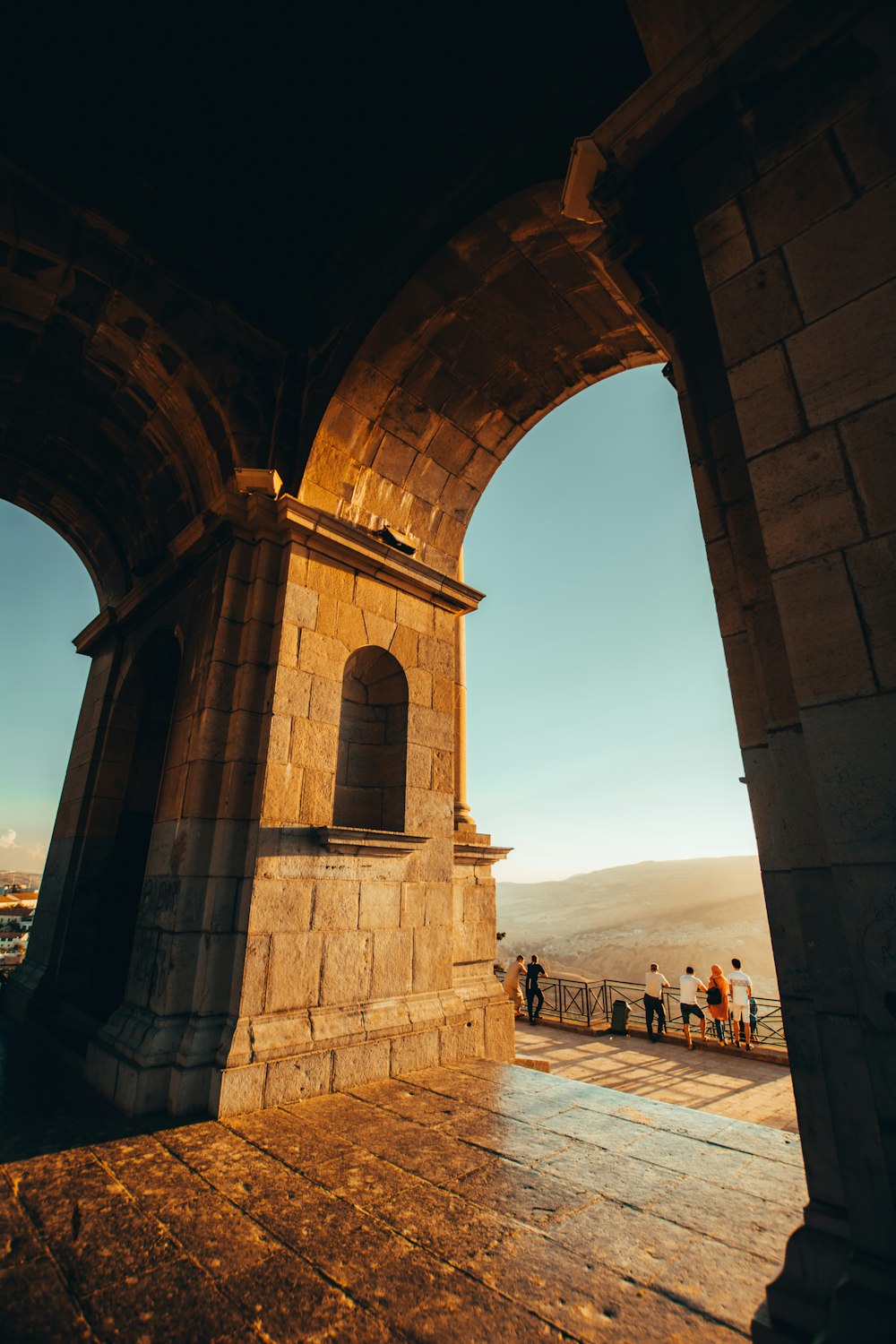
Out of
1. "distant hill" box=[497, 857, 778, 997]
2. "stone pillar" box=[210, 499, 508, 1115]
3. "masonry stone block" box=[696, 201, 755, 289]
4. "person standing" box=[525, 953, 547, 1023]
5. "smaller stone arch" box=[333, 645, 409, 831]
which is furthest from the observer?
"distant hill" box=[497, 857, 778, 997]

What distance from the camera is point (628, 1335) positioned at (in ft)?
7.17

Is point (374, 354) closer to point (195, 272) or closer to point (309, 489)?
Answer: point (309, 489)

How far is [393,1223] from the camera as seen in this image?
116 inches

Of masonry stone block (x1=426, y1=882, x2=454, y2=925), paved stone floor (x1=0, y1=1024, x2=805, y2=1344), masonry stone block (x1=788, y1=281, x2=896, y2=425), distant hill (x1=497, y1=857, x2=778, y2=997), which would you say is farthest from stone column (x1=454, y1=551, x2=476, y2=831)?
distant hill (x1=497, y1=857, x2=778, y2=997)

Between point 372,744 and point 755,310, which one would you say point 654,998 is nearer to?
point 372,744

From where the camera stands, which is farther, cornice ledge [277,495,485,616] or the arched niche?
the arched niche

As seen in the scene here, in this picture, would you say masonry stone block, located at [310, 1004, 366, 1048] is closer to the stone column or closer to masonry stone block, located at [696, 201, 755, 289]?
the stone column

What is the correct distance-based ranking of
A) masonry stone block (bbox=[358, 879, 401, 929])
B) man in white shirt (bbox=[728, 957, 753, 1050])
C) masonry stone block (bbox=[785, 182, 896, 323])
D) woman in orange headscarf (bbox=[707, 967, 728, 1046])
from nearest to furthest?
masonry stone block (bbox=[785, 182, 896, 323]) → masonry stone block (bbox=[358, 879, 401, 929]) → man in white shirt (bbox=[728, 957, 753, 1050]) → woman in orange headscarf (bbox=[707, 967, 728, 1046])

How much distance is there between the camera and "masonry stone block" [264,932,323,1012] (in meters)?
5.16

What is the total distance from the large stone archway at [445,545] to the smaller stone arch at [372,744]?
0.22m

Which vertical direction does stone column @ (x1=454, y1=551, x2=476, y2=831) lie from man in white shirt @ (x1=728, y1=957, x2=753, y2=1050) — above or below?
above

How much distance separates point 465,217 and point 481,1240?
25.8ft

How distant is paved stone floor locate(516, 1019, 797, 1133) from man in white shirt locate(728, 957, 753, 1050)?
45cm

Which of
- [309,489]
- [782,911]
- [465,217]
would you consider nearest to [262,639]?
[309,489]
